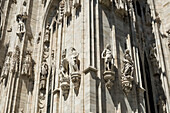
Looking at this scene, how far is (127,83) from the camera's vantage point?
1093 centimetres

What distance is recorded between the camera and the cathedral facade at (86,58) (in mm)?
10430

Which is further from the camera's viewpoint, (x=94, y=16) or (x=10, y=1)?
(x=10, y=1)

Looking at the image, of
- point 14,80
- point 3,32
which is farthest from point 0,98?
point 3,32

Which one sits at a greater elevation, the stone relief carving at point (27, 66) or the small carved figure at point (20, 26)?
the small carved figure at point (20, 26)

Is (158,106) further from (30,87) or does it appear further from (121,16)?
(30,87)

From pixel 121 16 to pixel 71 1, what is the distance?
267 cm

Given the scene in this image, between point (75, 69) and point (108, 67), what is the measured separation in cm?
135

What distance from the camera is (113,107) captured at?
1023 centimetres

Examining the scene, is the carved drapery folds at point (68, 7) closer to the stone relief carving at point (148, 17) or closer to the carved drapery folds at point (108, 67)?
the carved drapery folds at point (108, 67)

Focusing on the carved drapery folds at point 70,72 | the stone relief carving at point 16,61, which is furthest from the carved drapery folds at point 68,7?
the stone relief carving at point 16,61

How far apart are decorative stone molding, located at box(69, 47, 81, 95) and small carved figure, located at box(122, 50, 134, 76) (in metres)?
2.09

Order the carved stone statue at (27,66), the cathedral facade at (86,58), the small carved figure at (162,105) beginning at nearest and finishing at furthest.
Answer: the cathedral facade at (86,58) < the small carved figure at (162,105) < the carved stone statue at (27,66)

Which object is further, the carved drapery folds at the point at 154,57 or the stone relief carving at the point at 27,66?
the carved drapery folds at the point at 154,57

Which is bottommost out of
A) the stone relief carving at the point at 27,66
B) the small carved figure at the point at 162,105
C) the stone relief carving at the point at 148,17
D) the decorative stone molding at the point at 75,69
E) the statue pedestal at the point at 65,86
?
the small carved figure at the point at 162,105
